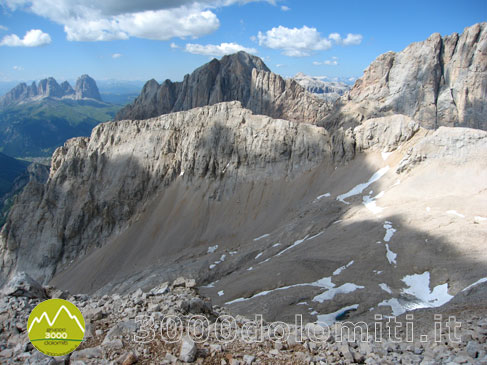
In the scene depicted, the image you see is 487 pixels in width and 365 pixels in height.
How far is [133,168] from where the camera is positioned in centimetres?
7431

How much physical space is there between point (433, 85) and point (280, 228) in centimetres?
8599

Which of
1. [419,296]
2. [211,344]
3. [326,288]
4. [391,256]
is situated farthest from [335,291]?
[211,344]

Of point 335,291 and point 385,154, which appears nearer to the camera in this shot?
point 335,291

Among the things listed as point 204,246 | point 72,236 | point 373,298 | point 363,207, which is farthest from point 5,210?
point 373,298

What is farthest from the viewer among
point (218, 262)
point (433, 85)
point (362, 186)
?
point (433, 85)

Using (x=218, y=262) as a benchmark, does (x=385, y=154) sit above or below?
above

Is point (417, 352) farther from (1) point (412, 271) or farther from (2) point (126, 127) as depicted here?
(2) point (126, 127)

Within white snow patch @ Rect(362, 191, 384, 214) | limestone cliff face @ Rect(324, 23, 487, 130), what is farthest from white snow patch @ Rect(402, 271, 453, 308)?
limestone cliff face @ Rect(324, 23, 487, 130)

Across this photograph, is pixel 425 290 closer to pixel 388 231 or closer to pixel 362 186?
pixel 388 231

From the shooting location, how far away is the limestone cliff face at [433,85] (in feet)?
339

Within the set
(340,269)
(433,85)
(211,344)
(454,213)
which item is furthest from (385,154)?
(433,85)

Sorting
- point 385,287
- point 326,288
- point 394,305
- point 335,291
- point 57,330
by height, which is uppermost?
point 57,330

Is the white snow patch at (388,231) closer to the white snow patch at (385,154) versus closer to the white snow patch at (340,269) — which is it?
the white snow patch at (340,269)

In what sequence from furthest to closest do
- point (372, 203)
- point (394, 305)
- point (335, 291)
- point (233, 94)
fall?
point (233, 94) < point (372, 203) < point (335, 291) < point (394, 305)
